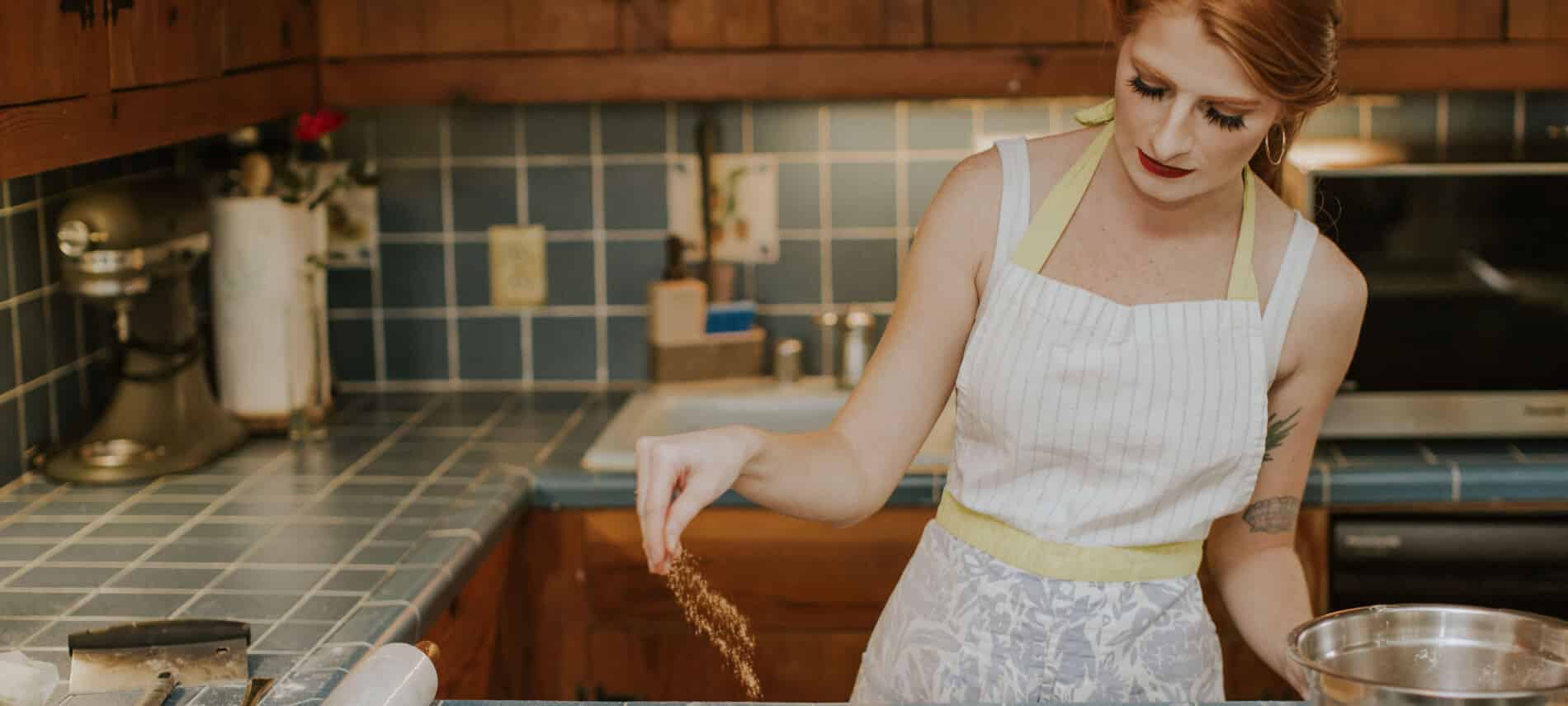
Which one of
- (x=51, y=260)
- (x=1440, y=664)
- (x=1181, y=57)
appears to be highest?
(x=1181, y=57)

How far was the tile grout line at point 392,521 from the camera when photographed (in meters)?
1.71

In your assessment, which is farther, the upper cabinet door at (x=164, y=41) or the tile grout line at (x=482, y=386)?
the tile grout line at (x=482, y=386)

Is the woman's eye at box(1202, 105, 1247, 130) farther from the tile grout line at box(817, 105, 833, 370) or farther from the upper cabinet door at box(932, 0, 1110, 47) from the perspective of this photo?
the tile grout line at box(817, 105, 833, 370)

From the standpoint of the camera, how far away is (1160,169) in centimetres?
143

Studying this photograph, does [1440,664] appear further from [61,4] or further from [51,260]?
[51,260]

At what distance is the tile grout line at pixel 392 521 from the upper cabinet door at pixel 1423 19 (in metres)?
1.37

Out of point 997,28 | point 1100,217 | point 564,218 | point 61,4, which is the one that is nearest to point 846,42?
point 997,28

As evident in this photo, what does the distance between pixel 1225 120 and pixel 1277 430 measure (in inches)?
14.6

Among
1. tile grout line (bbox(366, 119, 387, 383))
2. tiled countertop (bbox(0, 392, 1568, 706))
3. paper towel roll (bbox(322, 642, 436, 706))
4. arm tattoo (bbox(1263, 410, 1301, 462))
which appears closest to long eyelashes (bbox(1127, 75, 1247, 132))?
arm tattoo (bbox(1263, 410, 1301, 462))

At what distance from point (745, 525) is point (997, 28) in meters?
0.78

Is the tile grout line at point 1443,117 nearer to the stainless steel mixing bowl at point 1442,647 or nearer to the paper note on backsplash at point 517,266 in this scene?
the paper note on backsplash at point 517,266

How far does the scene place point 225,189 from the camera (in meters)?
2.51

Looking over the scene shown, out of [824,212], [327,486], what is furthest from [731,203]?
[327,486]

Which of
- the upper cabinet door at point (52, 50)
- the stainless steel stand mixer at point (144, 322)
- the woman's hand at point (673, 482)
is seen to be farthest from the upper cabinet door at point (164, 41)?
the woman's hand at point (673, 482)
